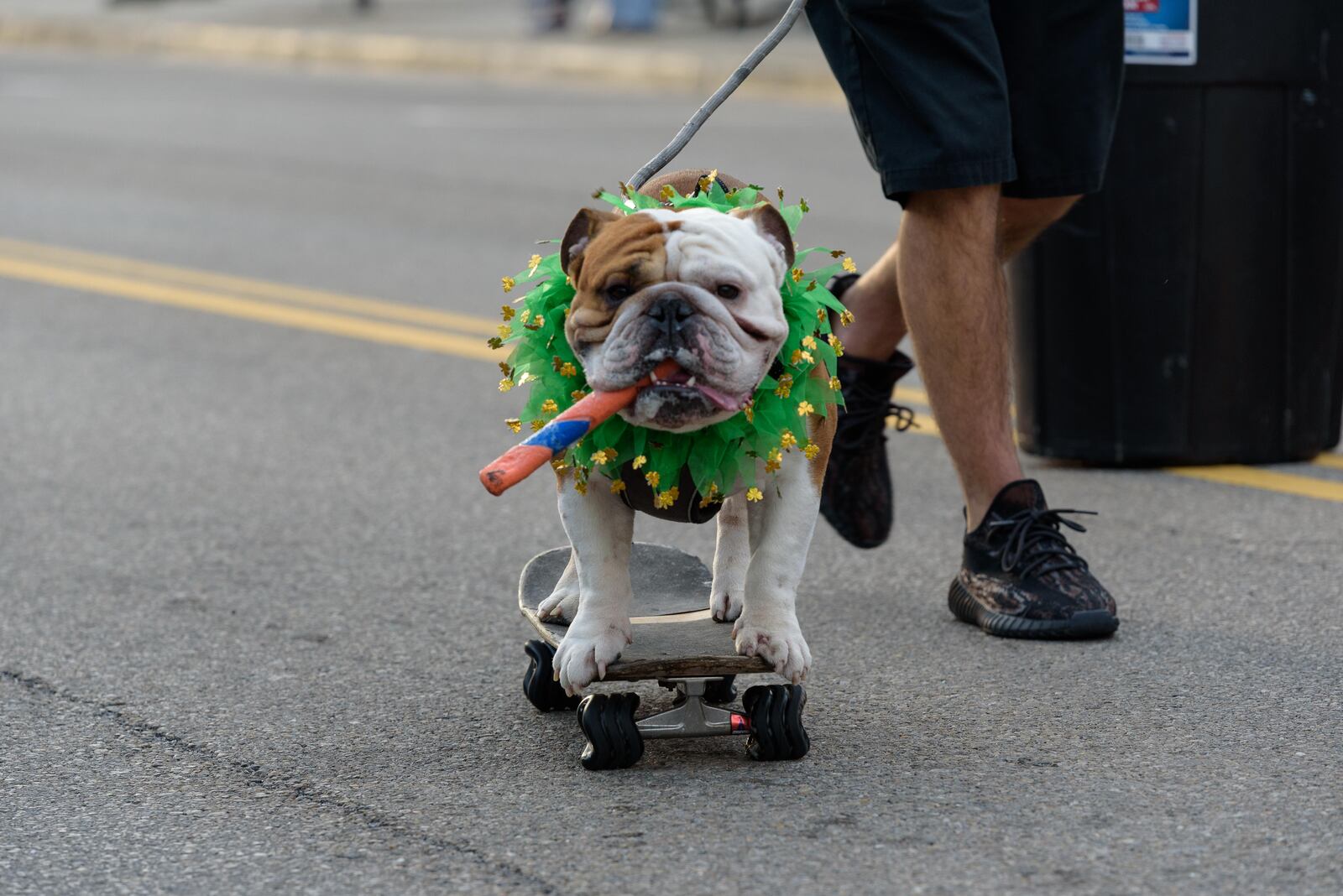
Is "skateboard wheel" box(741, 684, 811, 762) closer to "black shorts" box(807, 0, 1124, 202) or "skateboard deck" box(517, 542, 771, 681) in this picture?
"skateboard deck" box(517, 542, 771, 681)

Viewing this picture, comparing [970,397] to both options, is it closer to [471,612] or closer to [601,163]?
[471,612]

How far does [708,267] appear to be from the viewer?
8.39 ft

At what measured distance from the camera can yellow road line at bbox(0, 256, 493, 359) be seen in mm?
Result: 6355

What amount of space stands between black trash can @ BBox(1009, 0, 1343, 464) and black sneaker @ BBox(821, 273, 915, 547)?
28.9 inches

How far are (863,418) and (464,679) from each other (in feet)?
3.60

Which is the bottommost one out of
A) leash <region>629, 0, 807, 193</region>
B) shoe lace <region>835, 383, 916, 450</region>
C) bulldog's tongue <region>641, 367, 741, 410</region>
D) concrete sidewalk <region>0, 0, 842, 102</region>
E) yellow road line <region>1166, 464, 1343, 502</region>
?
concrete sidewalk <region>0, 0, 842, 102</region>

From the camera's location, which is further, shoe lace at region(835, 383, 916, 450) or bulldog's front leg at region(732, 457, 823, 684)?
shoe lace at region(835, 383, 916, 450)

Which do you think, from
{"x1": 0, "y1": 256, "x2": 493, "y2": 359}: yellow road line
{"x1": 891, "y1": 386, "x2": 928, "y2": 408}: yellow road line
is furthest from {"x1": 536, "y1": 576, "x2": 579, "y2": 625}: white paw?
{"x1": 0, "y1": 256, "x2": 493, "y2": 359}: yellow road line

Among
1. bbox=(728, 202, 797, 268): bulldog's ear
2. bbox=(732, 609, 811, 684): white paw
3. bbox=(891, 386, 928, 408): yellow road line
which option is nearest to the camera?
bbox=(728, 202, 797, 268): bulldog's ear

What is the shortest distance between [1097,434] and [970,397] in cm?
113

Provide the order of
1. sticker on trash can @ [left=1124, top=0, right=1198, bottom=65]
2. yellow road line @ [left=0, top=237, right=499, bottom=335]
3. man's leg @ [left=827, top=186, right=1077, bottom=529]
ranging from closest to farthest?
man's leg @ [left=827, top=186, right=1077, bottom=529]
sticker on trash can @ [left=1124, top=0, right=1198, bottom=65]
yellow road line @ [left=0, top=237, right=499, bottom=335]

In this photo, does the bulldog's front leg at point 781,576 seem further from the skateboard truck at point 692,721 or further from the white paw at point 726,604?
the white paw at point 726,604

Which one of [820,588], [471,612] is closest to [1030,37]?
[820,588]

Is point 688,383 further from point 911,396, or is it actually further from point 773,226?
point 911,396
